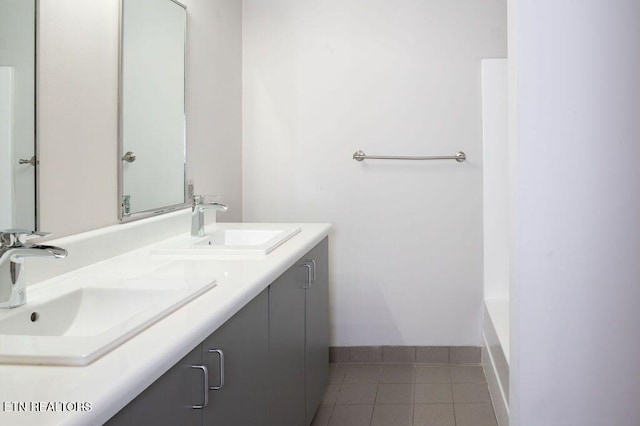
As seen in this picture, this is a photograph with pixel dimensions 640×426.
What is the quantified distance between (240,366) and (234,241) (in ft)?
4.39

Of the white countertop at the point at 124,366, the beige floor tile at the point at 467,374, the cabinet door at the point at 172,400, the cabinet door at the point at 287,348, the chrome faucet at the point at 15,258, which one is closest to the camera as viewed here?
the white countertop at the point at 124,366

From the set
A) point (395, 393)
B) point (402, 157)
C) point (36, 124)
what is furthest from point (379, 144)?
point (36, 124)

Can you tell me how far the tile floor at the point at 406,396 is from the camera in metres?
3.13

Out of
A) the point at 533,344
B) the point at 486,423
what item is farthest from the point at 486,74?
the point at 533,344

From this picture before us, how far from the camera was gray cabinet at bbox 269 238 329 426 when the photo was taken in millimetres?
2193

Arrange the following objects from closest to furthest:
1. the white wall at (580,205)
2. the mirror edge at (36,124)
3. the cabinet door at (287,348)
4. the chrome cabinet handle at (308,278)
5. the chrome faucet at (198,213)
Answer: the mirror edge at (36,124) → the white wall at (580,205) → the cabinet door at (287,348) → the chrome cabinet handle at (308,278) → the chrome faucet at (198,213)

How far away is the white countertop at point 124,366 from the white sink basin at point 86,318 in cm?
2

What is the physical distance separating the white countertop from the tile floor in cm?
131

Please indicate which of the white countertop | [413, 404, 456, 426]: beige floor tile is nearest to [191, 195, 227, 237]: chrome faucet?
the white countertop

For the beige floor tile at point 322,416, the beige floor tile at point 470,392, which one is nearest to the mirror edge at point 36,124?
the beige floor tile at point 322,416

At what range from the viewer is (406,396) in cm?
342

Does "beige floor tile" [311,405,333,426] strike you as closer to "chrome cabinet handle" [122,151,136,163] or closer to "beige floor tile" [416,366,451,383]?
"beige floor tile" [416,366,451,383]

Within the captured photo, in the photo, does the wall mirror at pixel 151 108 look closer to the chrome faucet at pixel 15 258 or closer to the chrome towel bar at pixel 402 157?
the chrome faucet at pixel 15 258

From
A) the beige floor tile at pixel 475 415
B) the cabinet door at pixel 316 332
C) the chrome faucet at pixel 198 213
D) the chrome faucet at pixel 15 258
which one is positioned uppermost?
the chrome faucet at pixel 198 213
